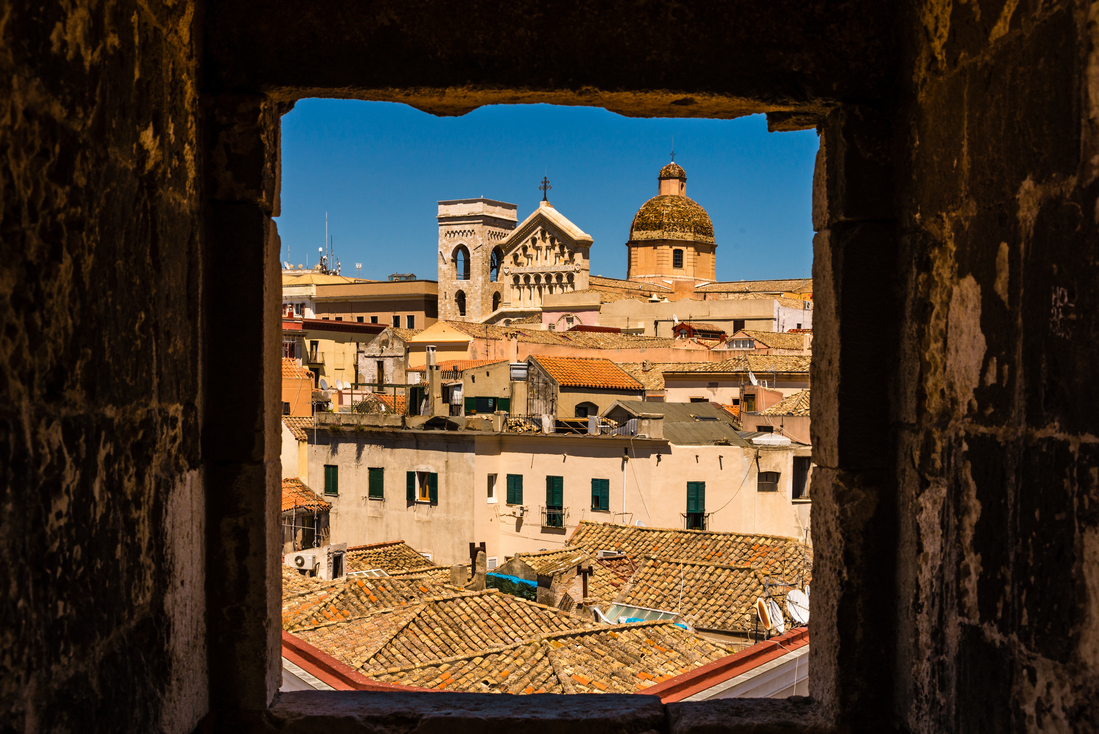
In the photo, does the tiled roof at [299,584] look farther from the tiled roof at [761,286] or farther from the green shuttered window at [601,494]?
the tiled roof at [761,286]

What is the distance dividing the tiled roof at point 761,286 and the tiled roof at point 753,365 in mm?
22227

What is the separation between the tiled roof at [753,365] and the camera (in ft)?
90.6

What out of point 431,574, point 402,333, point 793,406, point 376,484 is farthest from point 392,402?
point 402,333

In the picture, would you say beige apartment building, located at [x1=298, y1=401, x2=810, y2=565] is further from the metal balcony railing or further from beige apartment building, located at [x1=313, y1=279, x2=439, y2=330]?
beige apartment building, located at [x1=313, y1=279, x2=439, y2=330]

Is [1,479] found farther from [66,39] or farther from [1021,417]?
[1021,417]

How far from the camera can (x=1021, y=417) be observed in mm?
1757

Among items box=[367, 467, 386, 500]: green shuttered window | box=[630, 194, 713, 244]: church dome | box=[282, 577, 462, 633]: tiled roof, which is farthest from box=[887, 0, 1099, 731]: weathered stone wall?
box=[630, 194, 713, 244]: church dome

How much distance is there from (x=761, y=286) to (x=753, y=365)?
25.7 meters

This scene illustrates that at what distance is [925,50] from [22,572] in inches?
77.8

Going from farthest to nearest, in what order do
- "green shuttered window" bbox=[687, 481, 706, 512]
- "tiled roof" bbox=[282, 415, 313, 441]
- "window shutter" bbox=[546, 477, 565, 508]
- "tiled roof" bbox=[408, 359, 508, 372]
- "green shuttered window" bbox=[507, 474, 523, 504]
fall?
"tiled roof" bbox=[408, 359, 508, 372] → "tiled roof" bbox=[282, 415, 313, 441] → "green shuttered window" bbox=[507, 474, 523, 504] → "window shutter" bbox=[546, 477, 565, 508] → "green shuttered window" bbox=[687, 481, 706, 512]

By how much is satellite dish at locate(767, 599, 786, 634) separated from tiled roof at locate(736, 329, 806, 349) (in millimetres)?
20564

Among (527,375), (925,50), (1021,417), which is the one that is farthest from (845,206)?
(527,375)

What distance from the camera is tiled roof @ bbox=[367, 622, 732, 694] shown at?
329 inches

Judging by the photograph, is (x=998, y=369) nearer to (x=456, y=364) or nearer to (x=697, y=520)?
(x=697, y=520)
